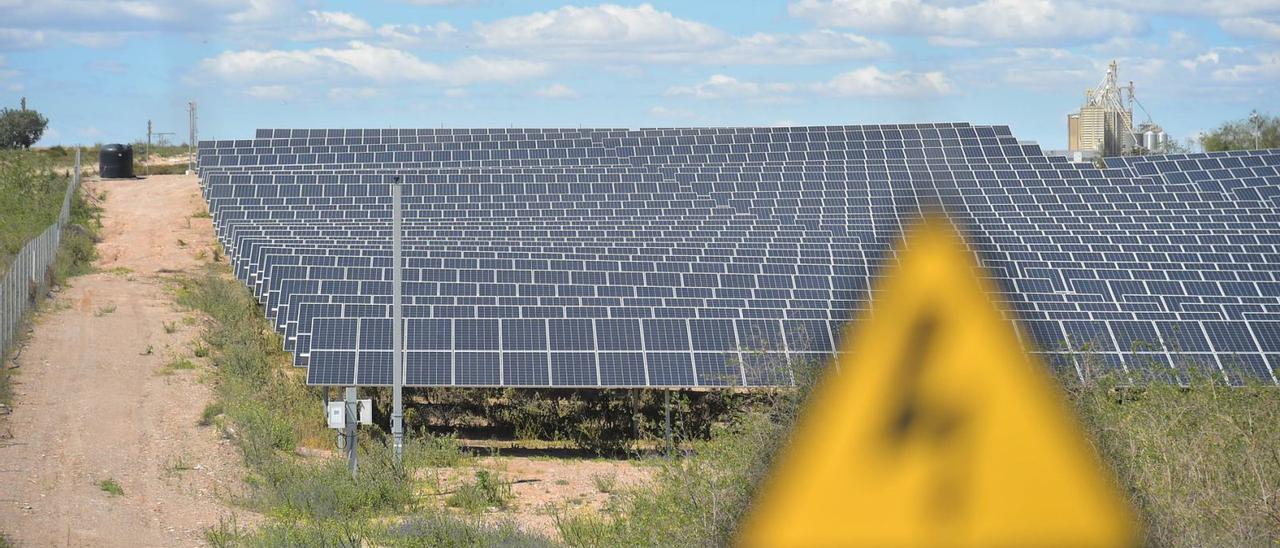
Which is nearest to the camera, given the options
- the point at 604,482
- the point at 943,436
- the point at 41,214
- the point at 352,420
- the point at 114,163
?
the point at 943,436

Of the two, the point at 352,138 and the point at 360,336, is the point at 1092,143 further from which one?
the point at 360,336

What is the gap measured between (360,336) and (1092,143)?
58.9m

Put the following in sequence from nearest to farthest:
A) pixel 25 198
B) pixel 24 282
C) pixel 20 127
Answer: pixel 24 282
pixel 25 198
pixel 20 127

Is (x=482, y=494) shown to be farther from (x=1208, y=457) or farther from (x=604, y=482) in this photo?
(x=1208, y=457)

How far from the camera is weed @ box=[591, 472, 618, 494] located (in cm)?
1733

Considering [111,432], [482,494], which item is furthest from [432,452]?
[111,432]

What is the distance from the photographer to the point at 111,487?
17.0m

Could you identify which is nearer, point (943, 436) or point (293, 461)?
point (943, 436)

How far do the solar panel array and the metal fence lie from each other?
4970 mm

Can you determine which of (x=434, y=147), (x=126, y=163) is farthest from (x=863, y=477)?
(x=126, y=163)

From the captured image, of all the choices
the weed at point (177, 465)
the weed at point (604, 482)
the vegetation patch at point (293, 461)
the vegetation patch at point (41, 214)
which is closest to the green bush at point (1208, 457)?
the vegetation patch at point (293, 461)

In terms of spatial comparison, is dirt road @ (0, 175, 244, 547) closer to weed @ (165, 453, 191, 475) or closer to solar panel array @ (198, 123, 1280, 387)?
weed @ (165, 453, 191, 475)

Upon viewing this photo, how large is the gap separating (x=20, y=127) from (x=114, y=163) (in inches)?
1013

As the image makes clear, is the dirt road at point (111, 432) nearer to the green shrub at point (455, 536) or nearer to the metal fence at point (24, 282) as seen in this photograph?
the metal fence at point (24, 282)
